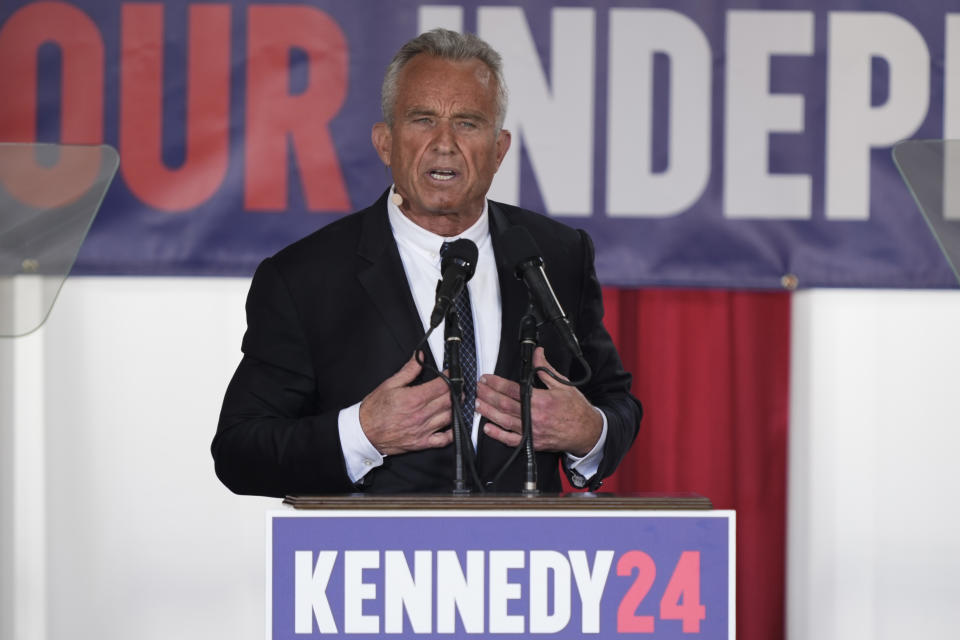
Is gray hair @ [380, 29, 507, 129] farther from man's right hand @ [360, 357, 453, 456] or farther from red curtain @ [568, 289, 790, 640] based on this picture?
red curtain @ [568, 289, 790, 640]

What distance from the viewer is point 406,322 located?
1960 mm

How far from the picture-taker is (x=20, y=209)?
244cm

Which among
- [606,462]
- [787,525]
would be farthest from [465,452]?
[787,525]

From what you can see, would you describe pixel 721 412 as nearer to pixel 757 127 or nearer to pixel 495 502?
pixel 757 127

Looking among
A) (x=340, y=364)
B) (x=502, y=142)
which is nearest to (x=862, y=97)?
(x=502, y=142)

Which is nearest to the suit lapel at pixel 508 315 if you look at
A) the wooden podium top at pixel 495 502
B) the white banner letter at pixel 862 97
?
the wooden podium top at pixel 495 502

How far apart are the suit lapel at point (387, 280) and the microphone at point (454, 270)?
11.0 inches

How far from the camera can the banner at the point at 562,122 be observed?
313 centimetres

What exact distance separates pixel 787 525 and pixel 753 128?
3.59 ft

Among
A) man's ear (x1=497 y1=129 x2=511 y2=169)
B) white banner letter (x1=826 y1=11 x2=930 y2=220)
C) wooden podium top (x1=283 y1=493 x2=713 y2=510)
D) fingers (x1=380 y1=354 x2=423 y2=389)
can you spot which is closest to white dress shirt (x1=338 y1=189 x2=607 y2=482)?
man's ear (x1=497 y1=129 x2=511 y2=169)

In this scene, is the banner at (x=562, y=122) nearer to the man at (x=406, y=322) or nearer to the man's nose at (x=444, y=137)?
the man at (x=406, y=322)

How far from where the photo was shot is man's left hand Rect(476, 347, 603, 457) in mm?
1713

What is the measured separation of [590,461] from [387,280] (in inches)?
18.1

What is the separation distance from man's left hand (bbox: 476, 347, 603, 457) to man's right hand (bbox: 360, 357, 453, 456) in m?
0.07
